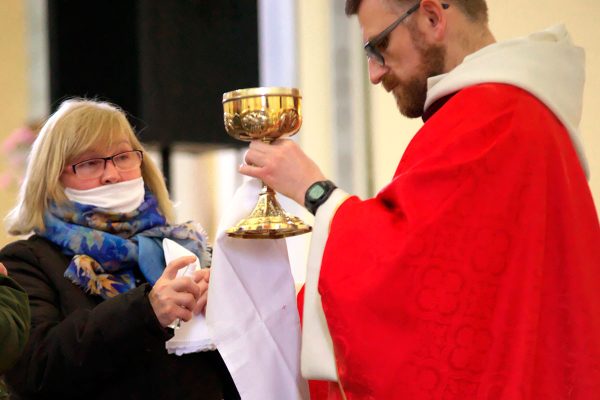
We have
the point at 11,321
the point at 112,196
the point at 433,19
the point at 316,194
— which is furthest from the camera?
the point at 112,196

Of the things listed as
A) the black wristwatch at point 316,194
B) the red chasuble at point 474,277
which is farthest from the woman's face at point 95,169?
the red chasuble at point 474,277

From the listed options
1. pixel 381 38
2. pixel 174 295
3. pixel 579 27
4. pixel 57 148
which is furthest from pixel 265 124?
pixel 579 27

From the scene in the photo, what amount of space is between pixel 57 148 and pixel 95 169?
4.8 inches

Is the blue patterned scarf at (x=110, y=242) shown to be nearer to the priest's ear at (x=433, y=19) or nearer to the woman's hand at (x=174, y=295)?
the woman's hand at (x=174, y=295)

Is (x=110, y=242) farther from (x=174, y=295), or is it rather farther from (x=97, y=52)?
(x=97, y=52)

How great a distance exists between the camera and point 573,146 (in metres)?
2.25

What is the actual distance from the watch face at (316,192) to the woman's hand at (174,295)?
0.41 m

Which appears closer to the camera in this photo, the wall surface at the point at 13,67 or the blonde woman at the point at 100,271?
the blonde woman at the point at 100,271

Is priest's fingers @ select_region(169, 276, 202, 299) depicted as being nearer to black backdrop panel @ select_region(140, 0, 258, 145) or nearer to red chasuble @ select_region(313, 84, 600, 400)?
red chasuble @ select_region(313, 84, 600, 400)

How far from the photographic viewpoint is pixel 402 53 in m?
2.37

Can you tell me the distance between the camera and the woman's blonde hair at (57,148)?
261cm

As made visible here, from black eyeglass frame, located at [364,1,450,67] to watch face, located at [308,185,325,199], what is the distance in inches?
16.0

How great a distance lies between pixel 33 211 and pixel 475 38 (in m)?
1.32

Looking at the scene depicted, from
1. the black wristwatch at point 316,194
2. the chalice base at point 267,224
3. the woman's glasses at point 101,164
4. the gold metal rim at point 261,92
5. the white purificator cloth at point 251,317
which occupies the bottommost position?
the white purificator cloth at point 251,317
